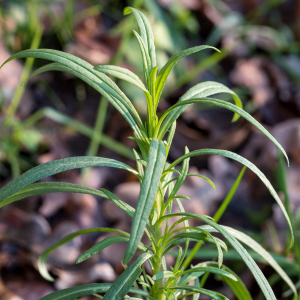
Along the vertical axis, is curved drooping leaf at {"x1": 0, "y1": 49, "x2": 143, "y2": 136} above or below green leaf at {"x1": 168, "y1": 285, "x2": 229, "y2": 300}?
above

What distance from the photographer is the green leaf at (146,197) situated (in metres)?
0.33

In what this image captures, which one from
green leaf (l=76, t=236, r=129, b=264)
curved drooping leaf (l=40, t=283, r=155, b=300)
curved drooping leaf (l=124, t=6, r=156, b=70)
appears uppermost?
curved drooping leaf (l=124, t=6, r=156, b=70)

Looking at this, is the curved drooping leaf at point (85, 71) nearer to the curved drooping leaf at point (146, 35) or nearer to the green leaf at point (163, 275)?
the curved drooping leaf at point (146, 35)

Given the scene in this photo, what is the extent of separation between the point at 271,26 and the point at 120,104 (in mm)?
2148

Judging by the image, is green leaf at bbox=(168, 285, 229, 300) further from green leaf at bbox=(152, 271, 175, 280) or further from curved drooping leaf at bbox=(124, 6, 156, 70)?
curved drooping leaf at bbox=(124, 6, 156, 70)

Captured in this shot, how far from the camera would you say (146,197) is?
35cm

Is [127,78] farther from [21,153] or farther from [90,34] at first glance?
[90,34]

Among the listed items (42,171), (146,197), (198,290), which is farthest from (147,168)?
(198,290)

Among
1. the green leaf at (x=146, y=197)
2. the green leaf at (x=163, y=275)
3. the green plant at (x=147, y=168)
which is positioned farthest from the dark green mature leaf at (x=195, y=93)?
the green leaf at (x=163, y=275)

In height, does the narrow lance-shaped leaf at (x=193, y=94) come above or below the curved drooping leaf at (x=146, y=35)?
below

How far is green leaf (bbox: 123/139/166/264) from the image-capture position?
0.33 metres

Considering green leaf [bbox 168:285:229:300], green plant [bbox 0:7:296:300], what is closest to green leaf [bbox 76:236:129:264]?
green plant [bbox 0:7:296:300]

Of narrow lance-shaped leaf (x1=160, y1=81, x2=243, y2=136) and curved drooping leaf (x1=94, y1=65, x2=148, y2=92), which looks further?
narrow lance-shaped leaf (x1=160, y1=81, x2=243, y2=136)

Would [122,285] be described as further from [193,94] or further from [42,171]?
[193,94]
